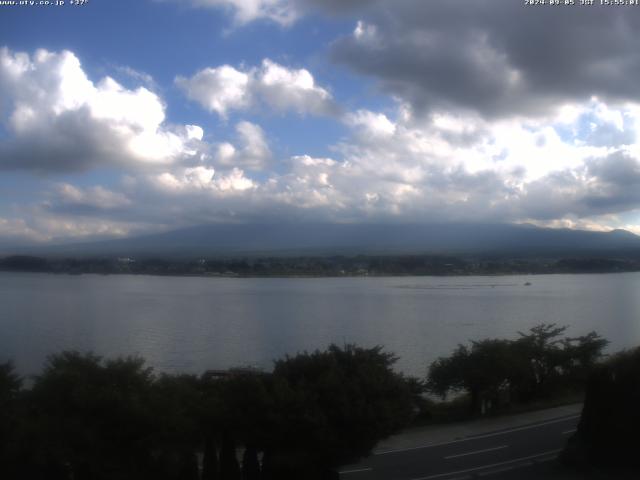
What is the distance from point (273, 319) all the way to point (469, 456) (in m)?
20.1

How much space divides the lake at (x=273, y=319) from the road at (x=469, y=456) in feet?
23.9

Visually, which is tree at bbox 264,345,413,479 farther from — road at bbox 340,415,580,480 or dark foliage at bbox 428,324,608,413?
dark foliage at bbox 428,324,608,413

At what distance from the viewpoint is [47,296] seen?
38.5m

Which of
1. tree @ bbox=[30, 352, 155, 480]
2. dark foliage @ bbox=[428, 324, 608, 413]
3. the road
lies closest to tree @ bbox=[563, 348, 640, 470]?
the road

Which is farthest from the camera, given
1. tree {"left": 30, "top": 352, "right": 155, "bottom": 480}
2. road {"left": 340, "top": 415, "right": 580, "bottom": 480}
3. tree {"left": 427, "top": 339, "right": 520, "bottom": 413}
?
tree {"left": 427, "top": 339, "right": 520, "bottom": 413}

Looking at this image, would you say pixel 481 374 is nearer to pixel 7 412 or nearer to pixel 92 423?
pixel 92 423

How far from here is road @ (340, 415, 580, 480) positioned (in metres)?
7.39

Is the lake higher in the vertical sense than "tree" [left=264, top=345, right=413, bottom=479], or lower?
lower

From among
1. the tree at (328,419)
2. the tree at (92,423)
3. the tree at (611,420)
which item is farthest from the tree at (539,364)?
the tree at (92,423)

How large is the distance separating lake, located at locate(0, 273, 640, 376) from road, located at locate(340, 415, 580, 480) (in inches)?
287

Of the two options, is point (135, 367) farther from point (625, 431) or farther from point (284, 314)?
point (284, 314)

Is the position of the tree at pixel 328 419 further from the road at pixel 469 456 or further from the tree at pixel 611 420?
the tree at pixel 611 420

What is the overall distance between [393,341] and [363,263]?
159 feet

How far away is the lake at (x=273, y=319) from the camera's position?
1961cm
